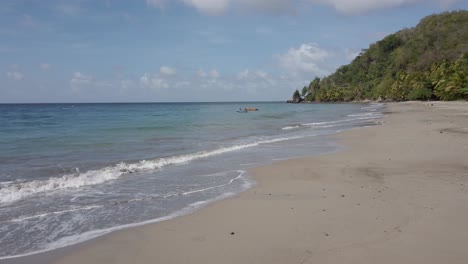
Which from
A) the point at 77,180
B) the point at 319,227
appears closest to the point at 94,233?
the point at 319,227

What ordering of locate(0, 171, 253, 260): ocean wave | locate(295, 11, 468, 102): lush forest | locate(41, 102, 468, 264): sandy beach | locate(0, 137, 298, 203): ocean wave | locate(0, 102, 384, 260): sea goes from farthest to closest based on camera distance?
locate(295, 11, 468, 102): lush forest → locate(0, 137, 298, 203): ocean wave → locate(0, 102, 384, 260): sea → locate(0, 171, 253, 260): ocean wave → locate(41, 102, 468, 264): sandy beach

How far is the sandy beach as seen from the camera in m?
4.49

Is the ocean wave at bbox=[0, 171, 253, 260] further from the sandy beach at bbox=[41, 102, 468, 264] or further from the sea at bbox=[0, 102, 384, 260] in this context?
the sandy beach at bbox=[41, 102, 468, 264]

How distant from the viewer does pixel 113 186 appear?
910 cm

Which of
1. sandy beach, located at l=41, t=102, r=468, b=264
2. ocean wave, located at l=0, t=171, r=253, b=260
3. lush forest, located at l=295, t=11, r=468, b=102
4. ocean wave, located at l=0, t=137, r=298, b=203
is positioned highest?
lush forest, located at l=295, t=11, r=468, b=102

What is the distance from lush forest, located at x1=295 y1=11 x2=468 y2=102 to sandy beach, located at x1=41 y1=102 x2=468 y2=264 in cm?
5869

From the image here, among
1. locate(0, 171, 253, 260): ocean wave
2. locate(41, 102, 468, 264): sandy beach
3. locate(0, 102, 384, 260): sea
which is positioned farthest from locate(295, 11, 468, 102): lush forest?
locate(0, 171, 253, 260): ocean wave

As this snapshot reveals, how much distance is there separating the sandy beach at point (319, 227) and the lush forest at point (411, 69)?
58692 mm

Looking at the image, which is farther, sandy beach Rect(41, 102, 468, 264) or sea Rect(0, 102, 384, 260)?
sea Rect(0, 102, 384, 260)

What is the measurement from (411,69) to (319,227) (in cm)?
12147

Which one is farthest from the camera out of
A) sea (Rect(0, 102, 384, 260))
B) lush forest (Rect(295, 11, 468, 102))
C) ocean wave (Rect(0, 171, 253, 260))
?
lush forest (Rect(295, 11, 468, 102))

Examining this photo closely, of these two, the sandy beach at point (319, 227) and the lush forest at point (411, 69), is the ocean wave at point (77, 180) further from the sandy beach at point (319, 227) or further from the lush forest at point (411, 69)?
the lush forest at point (411, 69)

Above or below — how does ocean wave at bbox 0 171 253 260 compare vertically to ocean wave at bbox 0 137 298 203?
above

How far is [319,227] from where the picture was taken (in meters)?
5.41
